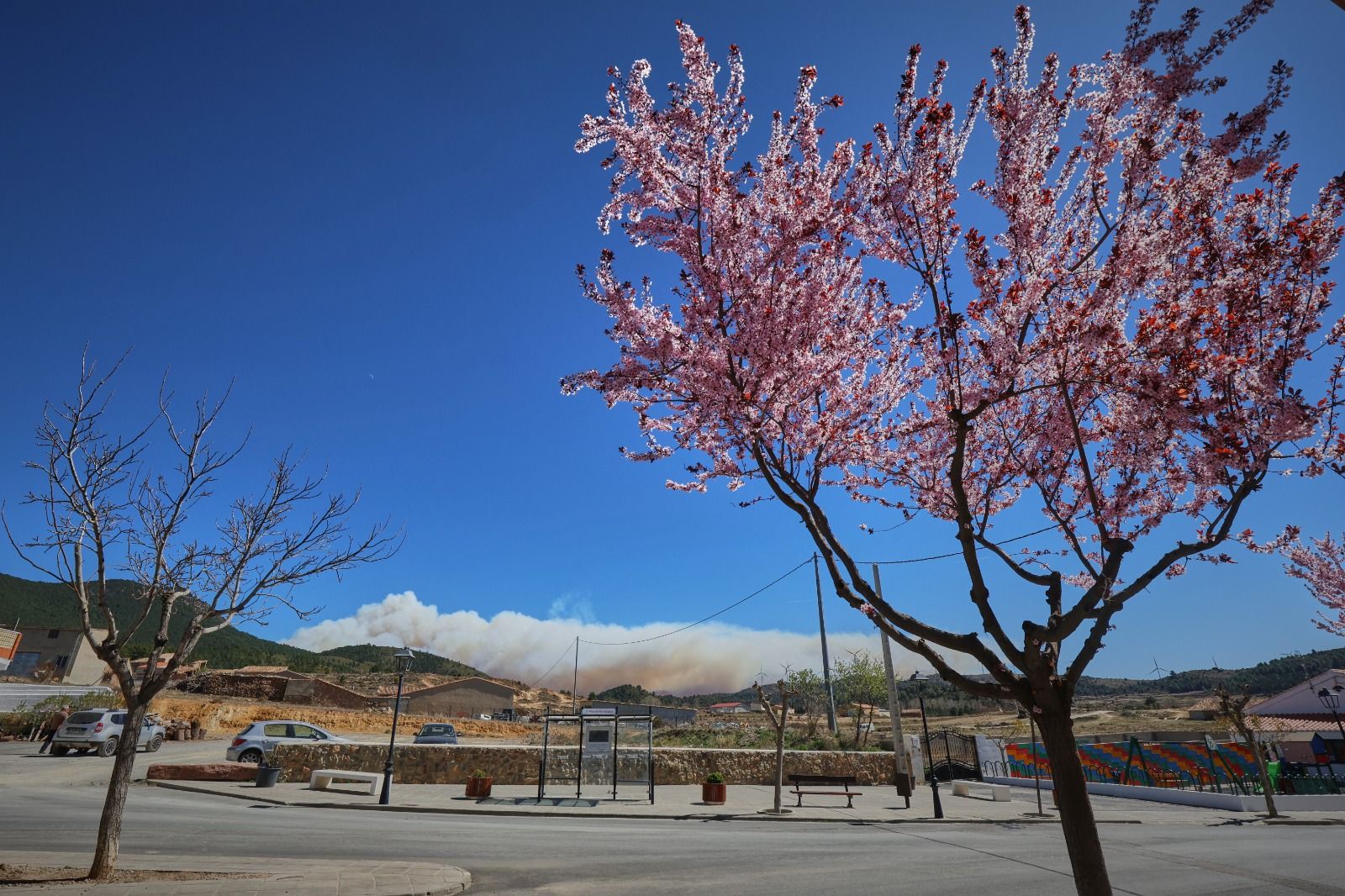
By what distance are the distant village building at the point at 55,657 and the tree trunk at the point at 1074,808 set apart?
2412 inches

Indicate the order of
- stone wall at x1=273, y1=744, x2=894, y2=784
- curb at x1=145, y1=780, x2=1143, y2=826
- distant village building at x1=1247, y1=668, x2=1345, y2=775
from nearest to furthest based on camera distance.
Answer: curb at x1=145, y1=780, x2=1143, y2=826
stone wall at x1=273, y1=744, x2=894, y2=784
distant village building at x1=1247, y1=668, x2=1345, y2=775

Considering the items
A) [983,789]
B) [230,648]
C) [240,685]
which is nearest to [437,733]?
[983,789]

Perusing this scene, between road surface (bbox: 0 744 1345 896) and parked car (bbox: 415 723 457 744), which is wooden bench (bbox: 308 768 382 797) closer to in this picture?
road surface (bbox: 0 744 1345 896)

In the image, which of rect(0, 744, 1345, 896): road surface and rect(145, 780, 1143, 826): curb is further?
rect(145, 780, 1143, 826): curb

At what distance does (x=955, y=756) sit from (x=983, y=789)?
680 centimetres

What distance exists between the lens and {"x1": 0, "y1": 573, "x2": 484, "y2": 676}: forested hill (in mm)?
70625

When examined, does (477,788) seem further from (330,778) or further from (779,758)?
(779,758)

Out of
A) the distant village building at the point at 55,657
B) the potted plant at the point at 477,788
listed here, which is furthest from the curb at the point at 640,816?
the distant village building at the point at 55,657

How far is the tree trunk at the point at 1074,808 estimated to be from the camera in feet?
12.8

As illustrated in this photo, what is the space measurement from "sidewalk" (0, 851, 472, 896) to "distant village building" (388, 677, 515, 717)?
163 ft

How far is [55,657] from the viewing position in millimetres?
48906

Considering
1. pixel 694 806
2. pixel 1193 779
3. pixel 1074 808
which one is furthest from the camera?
pixel 1193 779

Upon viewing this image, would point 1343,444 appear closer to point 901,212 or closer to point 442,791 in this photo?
point 901,212

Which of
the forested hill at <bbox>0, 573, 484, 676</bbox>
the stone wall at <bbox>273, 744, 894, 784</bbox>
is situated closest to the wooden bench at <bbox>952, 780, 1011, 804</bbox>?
the stone wall at <bbox>273, 744, 894, 784</bbox>
